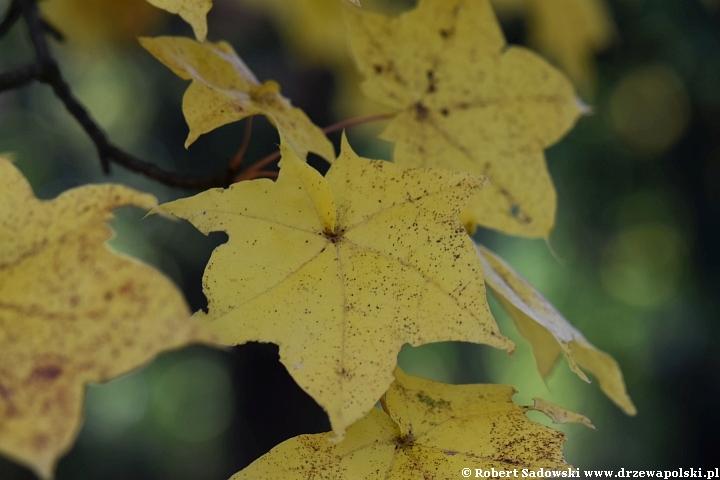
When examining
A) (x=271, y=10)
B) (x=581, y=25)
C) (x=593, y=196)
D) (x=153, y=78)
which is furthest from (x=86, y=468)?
(x=581, y=25)

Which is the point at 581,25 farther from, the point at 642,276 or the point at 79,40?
the point at 642,276

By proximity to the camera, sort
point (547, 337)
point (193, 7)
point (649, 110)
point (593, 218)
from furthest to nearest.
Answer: point (649, 110), point (593, 218), point (547, 337), point (193, 7)

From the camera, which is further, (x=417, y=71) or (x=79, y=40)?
(x=79, y=40)

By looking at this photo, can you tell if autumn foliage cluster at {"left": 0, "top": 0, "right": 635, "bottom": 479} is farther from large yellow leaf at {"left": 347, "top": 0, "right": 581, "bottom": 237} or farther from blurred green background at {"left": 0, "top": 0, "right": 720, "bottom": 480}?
blurred green background at {"left": 0, "top": 0, "right": 720, "bottom": 480}

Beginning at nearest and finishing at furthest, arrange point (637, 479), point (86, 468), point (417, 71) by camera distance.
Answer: point (417, 71)
point (637, 479)
point (86, 468)

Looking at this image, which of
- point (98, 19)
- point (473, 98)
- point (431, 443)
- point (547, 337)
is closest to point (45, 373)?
point (431, 443)

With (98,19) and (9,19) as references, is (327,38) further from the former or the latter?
(9,19)

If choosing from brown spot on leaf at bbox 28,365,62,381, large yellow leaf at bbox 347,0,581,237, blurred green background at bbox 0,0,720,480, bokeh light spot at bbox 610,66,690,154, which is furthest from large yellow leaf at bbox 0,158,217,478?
bokeh light spot at bbox 610,66,690,154
